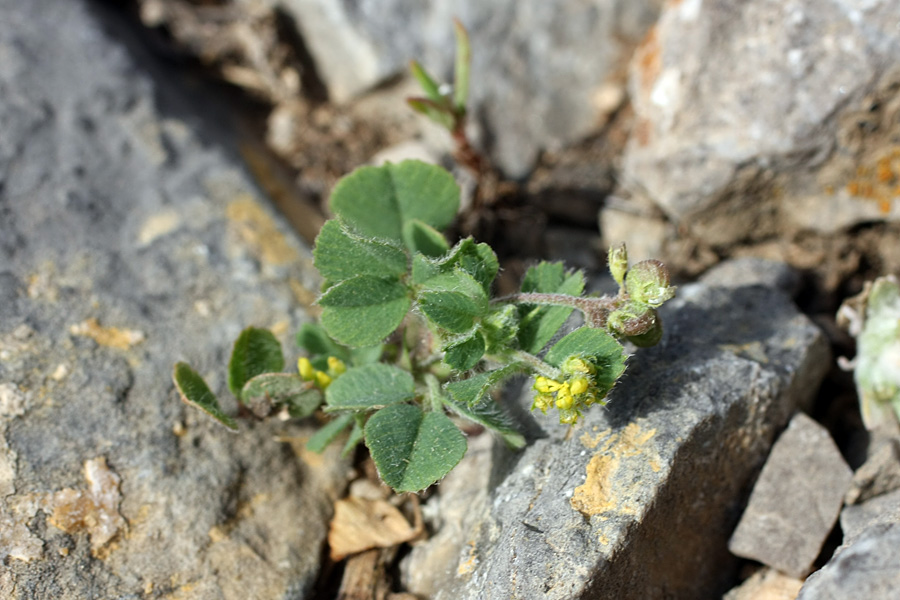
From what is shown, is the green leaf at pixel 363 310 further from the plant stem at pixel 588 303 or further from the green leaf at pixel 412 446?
the plant stem at pixel 588 303

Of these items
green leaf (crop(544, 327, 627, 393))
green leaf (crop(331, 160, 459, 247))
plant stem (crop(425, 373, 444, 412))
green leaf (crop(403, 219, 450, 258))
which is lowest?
green leaf (crop(544, 327, 627, 393))

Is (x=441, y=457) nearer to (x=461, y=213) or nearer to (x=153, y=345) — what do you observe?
(x=153, y=345)

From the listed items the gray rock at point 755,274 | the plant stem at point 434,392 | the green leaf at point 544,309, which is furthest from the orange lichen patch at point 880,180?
the plant stem at point 434,392

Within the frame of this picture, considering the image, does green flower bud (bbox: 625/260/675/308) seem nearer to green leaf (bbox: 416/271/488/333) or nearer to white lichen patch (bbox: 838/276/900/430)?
green leaf (bbox: 416/271/488/333)

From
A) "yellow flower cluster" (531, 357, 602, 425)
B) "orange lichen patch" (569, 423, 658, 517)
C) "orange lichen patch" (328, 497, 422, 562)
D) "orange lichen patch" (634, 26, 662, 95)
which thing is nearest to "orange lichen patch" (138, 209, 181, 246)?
"orange lichen patch" (328, 497, 422, 562)

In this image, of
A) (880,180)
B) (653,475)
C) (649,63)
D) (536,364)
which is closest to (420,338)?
(536,364)

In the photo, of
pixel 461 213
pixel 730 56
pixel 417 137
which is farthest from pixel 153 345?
pixel 730 56

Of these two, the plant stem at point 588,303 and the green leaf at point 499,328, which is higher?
the green leaf at point 499,328

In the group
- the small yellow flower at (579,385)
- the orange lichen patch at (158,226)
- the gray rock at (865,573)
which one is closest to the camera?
the gray rock at (865,573)
